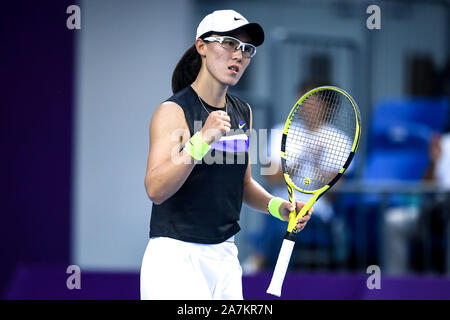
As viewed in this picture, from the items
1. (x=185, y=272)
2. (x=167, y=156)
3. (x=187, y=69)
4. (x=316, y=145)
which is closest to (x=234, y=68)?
(x=187, y=69)

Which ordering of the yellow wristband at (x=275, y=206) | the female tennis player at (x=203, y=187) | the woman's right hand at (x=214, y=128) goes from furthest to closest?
the yellow wristband at (x=275, y=206) → the female tennis player at (x=203, y=187) → the woman's right hand at (x=214, y=128)

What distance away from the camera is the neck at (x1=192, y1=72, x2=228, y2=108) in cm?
238

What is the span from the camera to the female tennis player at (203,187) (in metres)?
2.26

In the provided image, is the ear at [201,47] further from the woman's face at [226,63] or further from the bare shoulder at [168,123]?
the bare shoulder at [168,123]

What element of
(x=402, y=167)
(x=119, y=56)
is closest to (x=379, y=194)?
(x=402, y=167)

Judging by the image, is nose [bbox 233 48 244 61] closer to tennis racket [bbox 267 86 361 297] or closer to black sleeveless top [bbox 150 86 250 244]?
black sleeveless top [bbox 150 86 250 244]

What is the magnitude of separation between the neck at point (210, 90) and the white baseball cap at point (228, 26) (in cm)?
15

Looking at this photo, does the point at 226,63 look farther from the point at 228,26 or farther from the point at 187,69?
the point at 187,69

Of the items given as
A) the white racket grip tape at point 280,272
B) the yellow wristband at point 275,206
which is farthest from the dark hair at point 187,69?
the white racket grip tape at point 280,272

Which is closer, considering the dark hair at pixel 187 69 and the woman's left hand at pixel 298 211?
the woman's left hand at pixel 298 211

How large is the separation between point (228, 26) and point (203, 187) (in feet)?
1.70

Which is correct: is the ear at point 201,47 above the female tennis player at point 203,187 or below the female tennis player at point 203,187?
above

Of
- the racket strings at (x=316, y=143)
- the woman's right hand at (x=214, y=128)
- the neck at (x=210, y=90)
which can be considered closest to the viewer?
the woman's right hand at (x=214, y=128)

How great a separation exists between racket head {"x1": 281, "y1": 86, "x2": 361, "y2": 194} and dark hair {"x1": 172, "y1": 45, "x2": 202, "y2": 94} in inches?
14.3
